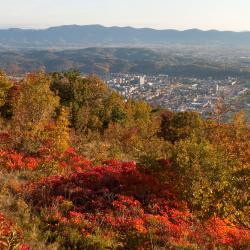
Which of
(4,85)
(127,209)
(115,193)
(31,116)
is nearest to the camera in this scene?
(127,209)

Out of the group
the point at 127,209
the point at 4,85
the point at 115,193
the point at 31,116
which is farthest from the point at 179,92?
the point at 127,209

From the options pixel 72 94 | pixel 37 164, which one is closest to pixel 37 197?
pixel 37 164

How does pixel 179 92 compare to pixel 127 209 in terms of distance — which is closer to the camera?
pixel 127 209

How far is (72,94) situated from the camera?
163 ft

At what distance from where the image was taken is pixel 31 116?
26.9 meters

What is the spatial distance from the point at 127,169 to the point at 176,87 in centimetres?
17535

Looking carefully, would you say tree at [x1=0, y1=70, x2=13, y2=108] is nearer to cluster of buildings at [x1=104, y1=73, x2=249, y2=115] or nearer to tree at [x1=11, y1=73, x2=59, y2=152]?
tree at [x1=11, y1=73, x2=59, y2=152]

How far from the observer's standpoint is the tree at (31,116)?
2539 centimetres

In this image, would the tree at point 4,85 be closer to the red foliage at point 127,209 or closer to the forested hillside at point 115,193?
the forested hillside at point 115,193

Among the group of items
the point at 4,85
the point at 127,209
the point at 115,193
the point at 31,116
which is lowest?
the point at 115,193

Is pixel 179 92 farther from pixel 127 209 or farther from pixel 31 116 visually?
pixel 127 209

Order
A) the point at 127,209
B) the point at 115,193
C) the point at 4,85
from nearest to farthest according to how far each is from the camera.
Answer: the point at 127,209, the point at 115,193, the point at 4,85

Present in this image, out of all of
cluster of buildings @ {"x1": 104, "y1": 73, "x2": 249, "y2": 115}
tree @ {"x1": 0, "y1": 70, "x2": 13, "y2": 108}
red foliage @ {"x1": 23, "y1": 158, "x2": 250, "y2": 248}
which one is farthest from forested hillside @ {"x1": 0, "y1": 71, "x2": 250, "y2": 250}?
cluster of buildings @ {"x1": 104, "y1": 73, "x2": 249, "y2": 115}

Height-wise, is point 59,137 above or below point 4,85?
below
